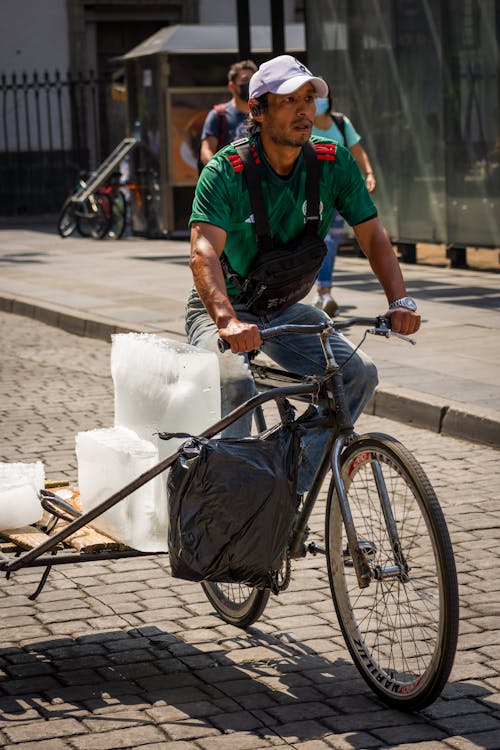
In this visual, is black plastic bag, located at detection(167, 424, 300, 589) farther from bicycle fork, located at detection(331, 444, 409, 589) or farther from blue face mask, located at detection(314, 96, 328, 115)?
blue face mask, located at detection(314, 96, 328, 115)

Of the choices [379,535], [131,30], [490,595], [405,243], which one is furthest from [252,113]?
[131,30]

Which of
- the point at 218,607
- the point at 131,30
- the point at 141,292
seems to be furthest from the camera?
the point at 131,30

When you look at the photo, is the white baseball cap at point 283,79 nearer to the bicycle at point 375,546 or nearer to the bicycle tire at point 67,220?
the bicycle at point 375,546

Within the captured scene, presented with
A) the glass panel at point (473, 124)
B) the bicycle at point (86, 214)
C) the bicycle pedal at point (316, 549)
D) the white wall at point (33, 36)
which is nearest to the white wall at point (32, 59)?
the white wall at point (33, 36)

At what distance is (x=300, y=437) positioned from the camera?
3.95 m

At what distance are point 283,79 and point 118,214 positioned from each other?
58.9 ft

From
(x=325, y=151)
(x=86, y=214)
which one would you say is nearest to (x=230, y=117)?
(x=325, y=151)

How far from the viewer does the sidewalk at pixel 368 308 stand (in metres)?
7.93

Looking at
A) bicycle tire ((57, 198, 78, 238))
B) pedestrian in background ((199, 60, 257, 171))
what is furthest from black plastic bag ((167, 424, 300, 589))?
bicycle tire ((57, 198, 78, 238))

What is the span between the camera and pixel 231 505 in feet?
12.6

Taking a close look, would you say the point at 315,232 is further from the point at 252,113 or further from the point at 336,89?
the point at 336,89

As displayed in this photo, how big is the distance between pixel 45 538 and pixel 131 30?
27620 mm

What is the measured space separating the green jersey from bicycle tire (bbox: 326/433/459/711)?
786mm

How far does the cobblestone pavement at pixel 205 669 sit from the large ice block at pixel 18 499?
0.38 m
